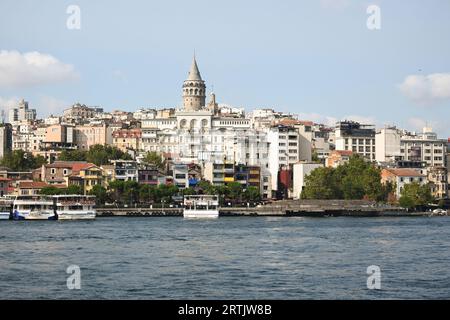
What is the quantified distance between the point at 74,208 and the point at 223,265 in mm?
28163

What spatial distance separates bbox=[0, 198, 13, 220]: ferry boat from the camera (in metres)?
49.0

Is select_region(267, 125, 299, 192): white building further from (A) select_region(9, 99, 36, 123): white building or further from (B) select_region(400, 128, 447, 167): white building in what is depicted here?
(A) select_region(9, 99, 36, 123): white building

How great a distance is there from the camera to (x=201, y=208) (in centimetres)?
5338

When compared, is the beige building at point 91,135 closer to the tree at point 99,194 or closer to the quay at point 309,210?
the tree at point 99,194

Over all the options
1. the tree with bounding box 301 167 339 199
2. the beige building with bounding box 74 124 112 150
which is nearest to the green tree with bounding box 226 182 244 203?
the tree with bounding box 301 167 339 199

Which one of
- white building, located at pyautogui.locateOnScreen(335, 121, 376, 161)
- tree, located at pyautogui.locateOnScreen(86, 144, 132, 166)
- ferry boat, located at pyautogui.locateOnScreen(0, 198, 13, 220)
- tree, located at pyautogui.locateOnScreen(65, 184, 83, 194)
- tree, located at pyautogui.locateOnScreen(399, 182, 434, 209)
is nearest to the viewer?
ferry boat, located at pyautogui.locateOnScreen(0, 198, 13, 220)

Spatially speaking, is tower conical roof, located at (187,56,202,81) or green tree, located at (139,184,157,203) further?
tower conical roof, located at (187,56,202,81)

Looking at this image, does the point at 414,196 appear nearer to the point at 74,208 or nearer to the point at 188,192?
the point at 188,192

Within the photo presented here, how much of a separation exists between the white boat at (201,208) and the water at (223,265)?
18.0 meters

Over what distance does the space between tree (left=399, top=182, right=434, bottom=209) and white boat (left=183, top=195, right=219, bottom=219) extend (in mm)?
14308

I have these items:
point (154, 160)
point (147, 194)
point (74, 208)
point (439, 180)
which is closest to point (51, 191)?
point (147, 194)
